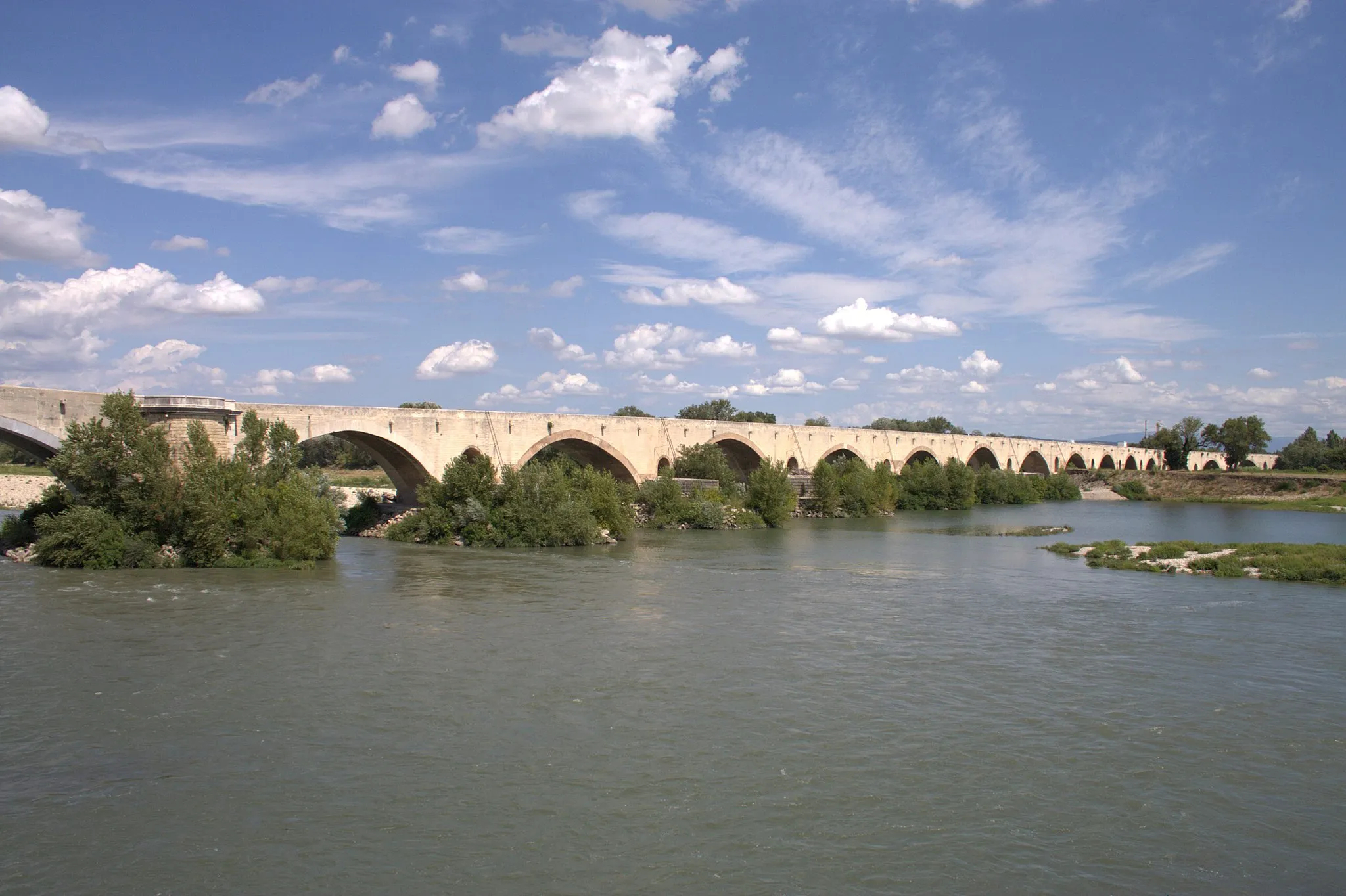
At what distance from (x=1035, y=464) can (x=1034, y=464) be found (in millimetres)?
53

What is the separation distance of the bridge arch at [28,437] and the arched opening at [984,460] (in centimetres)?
5781

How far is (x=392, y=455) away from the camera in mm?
29328

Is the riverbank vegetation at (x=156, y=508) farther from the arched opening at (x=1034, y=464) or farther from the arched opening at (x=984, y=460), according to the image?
the arched opening at (x=1034, y=464)

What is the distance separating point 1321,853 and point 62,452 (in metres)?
21.7

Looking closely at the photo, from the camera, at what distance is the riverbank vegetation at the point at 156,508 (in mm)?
19109

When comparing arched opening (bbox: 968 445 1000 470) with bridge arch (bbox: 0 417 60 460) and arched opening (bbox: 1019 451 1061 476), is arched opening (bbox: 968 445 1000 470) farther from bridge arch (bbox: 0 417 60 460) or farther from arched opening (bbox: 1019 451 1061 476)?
bridge arch (bbox: 0 417 60 460)

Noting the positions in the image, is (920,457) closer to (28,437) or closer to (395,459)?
(395,459)

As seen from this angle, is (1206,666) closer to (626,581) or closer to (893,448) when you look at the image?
(626,581)

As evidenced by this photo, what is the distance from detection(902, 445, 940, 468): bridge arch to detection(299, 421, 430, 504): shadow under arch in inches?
1396

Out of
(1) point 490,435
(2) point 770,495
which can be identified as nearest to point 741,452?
(2) point 770,495

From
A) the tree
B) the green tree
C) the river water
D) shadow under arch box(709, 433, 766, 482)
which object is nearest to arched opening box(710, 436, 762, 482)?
shadow under arch box(709, 433, 766, 482)

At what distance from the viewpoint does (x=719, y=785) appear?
838 cm

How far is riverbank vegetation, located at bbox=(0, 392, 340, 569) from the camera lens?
752 inches

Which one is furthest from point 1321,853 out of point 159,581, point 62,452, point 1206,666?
point 62,452
